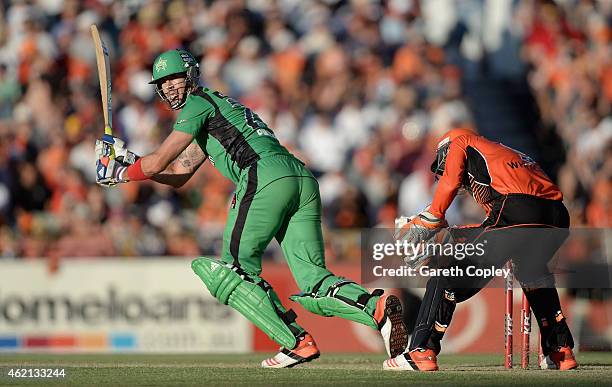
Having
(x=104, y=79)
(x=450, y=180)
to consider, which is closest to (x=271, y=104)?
(x=104, y=79)

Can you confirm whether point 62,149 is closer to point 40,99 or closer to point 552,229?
point 40,99

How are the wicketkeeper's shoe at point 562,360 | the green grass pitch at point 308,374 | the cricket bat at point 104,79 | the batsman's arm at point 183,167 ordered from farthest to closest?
the cricket bat at point 104,79
the batsman's arm at point 183,167
the wicketkeeper's shoe at point 562,360
the green grass pitch at point 308,374

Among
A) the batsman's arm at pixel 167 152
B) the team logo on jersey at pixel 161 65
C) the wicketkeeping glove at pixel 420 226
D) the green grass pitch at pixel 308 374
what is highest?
the team logo on jersey at pixel 161 65

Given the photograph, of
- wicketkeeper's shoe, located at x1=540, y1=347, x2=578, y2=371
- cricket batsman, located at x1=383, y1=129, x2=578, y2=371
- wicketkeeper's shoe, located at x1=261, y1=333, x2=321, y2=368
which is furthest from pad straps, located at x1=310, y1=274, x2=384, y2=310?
→ wicketkeeper's shoe, located at x1=540, y1=347, x2=578, y2=371

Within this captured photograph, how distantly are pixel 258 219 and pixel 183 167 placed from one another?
1.16 metres

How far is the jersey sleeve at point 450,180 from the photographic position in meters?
10.3

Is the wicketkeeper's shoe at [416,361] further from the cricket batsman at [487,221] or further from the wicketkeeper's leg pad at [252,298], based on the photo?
the wicketkeeper's leg pad at [252,298]

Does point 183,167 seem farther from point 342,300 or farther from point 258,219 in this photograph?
point 342,300

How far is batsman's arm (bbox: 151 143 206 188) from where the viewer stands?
1131cm

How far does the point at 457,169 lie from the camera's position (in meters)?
10.3

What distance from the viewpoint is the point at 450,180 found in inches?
405

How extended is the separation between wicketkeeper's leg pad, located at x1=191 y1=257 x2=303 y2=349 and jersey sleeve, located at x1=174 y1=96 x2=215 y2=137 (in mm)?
1028

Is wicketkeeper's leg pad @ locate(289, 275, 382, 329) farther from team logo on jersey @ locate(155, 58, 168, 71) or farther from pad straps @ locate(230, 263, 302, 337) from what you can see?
team logo on jersey @ locate(155, 58, 168, 71)

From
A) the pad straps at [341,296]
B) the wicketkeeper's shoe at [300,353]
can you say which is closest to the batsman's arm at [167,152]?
the pad straps at [341,296]
